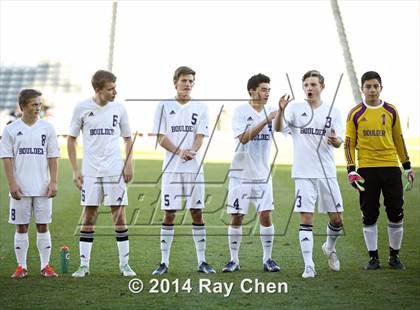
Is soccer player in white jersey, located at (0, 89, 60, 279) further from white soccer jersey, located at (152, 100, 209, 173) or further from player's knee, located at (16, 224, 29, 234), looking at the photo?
white soccer jersey, located at (152, 100, 209, 173)

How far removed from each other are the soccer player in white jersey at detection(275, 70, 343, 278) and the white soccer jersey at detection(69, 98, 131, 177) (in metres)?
1.53

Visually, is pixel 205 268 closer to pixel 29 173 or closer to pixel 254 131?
pixel 254 131

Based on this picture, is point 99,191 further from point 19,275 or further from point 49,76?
point 49,76

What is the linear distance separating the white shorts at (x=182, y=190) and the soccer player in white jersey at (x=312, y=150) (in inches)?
35.9

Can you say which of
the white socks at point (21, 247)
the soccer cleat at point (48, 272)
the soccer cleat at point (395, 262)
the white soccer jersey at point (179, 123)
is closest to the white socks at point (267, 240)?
the white soccer jersey at point (179, 123)

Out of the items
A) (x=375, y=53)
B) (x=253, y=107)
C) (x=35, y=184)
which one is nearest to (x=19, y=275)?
(x=35, y=184)

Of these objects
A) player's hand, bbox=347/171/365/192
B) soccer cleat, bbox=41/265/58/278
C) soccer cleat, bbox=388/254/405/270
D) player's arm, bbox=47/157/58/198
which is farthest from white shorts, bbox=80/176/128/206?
soccer cleat, bbox=388/254/405/270

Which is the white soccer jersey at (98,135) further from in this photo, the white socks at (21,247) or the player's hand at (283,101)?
the player's hand at (283,101)

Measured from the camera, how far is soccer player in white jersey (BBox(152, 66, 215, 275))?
26.1 feet

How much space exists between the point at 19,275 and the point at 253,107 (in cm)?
275

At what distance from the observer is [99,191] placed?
779cm

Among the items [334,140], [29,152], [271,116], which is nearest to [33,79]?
[29,152]

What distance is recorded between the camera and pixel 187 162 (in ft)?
26.2

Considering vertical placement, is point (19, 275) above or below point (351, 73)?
below
